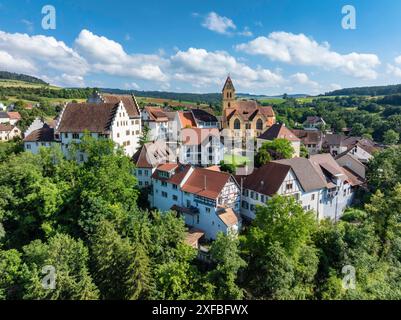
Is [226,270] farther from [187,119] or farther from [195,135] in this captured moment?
[187,119]

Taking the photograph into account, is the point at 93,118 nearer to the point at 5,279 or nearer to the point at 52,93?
the point at 5,279

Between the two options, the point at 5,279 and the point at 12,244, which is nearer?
the point at 5,279

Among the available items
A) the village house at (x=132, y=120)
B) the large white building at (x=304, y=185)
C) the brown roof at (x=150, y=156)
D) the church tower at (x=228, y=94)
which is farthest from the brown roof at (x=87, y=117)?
the church tower at (x=228, y=94)

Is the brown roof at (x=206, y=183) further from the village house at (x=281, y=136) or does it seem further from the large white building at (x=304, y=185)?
the village house at (x=281, y=136)

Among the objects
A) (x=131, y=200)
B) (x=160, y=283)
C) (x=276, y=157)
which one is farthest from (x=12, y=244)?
(x=276, y=157)

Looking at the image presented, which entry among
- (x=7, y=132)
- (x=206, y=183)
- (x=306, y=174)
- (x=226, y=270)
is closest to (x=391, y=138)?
(x=306, y=174)

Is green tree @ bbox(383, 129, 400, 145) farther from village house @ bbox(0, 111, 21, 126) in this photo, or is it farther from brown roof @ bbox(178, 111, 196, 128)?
village house @ bbox(0, 111, 21, 126)
